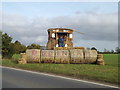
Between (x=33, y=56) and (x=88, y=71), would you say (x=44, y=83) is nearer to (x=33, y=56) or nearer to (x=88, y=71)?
(x=88, y=71)

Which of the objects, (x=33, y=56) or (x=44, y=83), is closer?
(x=44, y=83)

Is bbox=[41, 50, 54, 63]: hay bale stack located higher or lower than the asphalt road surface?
higher

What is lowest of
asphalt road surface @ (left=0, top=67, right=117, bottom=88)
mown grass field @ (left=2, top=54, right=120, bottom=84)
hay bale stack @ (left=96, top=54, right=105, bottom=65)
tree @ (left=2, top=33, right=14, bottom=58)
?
asphalt road surface @ (left=0, top=67, right=117, bottom=88)

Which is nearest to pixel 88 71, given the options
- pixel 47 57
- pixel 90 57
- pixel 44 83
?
pixel 44 83

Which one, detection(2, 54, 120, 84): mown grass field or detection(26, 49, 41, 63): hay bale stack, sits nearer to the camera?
detection(2, 54, 120, 84): mown grass field

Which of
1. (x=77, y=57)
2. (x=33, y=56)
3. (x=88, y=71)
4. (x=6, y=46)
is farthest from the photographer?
(x=6, y=46)

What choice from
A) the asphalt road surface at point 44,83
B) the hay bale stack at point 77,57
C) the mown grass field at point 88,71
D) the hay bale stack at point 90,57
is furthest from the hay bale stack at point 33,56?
the asphalt road surface at point 44,83

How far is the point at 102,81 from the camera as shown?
31.0 ft

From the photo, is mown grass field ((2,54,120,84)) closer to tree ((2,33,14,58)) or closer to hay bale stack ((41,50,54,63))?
hay bale stack ((41,50,54,63))

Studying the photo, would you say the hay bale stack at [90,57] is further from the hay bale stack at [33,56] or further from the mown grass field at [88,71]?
the hay bale stack at [33,56]

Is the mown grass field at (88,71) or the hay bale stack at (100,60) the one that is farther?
the hay bale stack at (100,60)

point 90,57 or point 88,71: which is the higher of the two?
point 90,57

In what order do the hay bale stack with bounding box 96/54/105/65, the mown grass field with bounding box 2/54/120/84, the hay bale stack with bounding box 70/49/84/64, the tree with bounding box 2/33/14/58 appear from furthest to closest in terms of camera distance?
the tree with bounding box 2/33/14/58 < the hay bale stack with bounding box 70/49/84/64 < the hay bale stack with bounding box 96/54/105/65 < the mown grass field with bounding box 2/54/120/84

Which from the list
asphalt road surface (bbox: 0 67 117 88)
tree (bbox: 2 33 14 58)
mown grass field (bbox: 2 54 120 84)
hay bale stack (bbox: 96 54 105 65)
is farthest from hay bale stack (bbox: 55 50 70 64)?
tree (bbox: 2 33 14 58)
